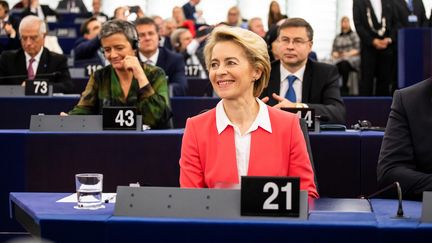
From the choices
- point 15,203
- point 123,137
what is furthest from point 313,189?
point 123,137

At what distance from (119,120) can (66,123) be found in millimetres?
244

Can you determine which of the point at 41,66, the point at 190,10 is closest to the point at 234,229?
the point at 41,66

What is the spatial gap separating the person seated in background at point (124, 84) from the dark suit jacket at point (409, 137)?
181 centimetres

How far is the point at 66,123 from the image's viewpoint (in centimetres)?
441

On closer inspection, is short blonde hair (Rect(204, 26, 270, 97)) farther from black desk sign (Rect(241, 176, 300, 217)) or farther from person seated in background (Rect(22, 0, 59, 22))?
person seated in background (Rect(22, 0, 59, 22))

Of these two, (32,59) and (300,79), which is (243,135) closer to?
(300,79)

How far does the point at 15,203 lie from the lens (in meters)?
2.99

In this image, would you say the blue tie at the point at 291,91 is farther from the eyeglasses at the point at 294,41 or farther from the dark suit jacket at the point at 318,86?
the eyeglasses at the point at 294,41

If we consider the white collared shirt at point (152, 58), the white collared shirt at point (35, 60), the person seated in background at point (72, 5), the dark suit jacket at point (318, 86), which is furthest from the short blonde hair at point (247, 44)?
the person seated in background at point (72, 5)

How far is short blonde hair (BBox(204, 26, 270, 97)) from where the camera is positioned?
3209mm

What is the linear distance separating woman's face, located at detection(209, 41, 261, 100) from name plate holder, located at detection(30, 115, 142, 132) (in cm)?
120

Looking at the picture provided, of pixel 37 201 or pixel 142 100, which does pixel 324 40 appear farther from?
pixel 37 201

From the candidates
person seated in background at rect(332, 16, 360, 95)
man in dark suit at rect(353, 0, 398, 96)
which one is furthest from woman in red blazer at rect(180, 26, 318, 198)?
person seated in background at rect(332, 16, 360, 95)

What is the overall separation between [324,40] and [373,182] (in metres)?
13.3
